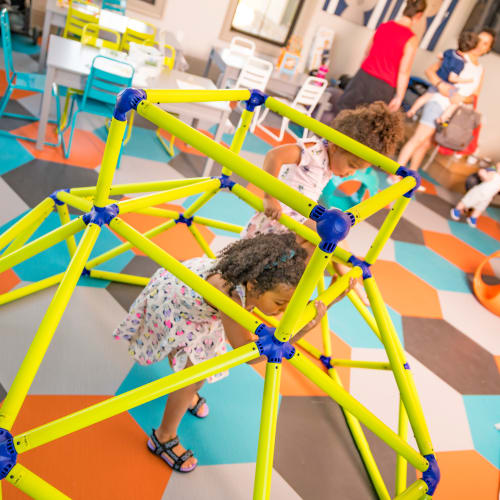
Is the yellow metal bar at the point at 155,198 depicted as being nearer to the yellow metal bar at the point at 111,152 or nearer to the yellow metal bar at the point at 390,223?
the yellow metal bar at the point at 111,152

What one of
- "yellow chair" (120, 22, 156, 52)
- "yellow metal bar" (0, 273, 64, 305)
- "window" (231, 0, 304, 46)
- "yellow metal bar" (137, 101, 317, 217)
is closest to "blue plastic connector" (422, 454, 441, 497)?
"yellow metal bar" (137, 101, 317, 217)

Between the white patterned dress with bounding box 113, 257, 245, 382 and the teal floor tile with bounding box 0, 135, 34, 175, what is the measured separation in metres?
1.88

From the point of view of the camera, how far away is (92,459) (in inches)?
60.9

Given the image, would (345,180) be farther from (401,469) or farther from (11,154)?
(11,154)

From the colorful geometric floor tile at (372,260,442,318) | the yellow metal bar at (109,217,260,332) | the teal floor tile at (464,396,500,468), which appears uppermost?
the yellow metal bar at (109,217,260,332)

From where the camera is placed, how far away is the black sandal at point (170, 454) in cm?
160

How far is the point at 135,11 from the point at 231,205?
4.00m

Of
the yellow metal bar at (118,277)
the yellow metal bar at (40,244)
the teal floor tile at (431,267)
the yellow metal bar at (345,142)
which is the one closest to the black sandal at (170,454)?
the yellow metal bar at (40,244)

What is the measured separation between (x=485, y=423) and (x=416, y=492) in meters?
1.64

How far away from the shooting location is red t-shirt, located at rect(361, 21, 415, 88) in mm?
4027

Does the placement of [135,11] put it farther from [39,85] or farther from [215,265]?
[215,265]

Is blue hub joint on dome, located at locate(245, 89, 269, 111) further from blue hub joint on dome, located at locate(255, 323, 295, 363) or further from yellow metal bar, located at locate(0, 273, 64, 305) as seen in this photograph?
yellow metal bar, located at locate(0, 273, 64, 305)

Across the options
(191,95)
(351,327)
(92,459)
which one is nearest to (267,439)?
(92,459)

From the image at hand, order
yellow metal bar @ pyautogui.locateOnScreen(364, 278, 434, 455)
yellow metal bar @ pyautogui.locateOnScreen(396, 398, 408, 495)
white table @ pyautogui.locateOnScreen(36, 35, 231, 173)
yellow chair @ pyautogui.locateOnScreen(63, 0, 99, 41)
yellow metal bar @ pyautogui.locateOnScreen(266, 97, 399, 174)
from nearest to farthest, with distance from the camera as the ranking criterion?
yellow metal bar @ pyautogui.locateOnScreen(364, 278, 434, 455), yellow metal bar @ pyautogui.locateOnScreen(266, 97, 399, 174), yellow metal bar @ pyautogui.locateOnScreen(396, 398, 408, 495), white table @ pyautogui.locateOnScreen(36, 35, 231, 173), yellow chair @ pyautogui.locateOnScreen(63, 0, 99, 41)
